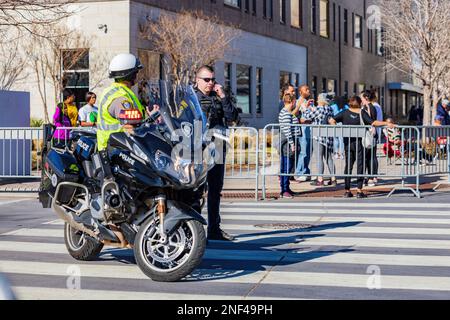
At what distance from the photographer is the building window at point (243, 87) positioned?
39.4 metres

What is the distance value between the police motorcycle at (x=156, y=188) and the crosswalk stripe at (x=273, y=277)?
12.5 inches

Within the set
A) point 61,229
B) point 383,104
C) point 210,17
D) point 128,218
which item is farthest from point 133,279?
point 383,104

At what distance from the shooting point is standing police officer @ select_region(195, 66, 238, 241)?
1001 centimetres

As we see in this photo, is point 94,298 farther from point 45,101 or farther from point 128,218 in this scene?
point 45,101

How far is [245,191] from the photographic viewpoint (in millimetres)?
17047

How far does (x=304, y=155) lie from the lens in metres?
16.1

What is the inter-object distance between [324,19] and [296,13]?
576cm

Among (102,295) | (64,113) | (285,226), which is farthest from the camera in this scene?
(64,113)

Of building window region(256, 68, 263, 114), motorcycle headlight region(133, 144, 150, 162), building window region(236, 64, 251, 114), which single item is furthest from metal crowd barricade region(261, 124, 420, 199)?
building window region(256, 68, 263, 114)

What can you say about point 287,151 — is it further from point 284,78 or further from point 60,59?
point 284,78

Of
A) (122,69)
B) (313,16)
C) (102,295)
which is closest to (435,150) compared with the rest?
(122,69)

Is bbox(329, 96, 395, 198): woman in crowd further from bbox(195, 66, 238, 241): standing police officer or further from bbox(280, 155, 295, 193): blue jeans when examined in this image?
bbox(195, 66, 238, 241): standing police officer

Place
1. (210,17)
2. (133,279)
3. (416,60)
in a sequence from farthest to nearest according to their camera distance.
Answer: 1. (416,60)
2. (210,17)
3. (133,279)

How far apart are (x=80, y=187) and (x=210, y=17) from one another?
27.0m
